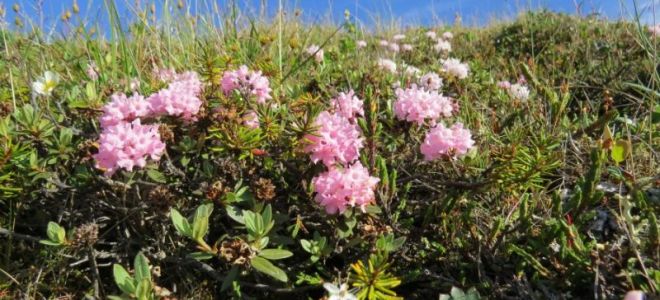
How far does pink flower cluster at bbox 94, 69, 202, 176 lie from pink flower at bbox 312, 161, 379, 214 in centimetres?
51

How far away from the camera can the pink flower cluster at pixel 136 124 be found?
148 cm

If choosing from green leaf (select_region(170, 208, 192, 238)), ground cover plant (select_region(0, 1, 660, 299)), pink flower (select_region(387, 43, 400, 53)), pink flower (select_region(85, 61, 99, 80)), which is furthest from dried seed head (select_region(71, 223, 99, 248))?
pink flower (select_region(387, 43, 400, 53))

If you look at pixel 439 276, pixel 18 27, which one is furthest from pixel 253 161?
pixel 18 27

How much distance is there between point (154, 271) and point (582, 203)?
129 cm

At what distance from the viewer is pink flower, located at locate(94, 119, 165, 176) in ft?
4.82

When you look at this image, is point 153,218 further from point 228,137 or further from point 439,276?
point 439,276

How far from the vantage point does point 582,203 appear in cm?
148

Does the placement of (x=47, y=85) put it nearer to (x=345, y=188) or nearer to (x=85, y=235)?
(x=85, y=235)

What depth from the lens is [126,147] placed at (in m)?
1.49

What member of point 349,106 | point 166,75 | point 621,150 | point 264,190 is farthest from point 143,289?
point 166,75

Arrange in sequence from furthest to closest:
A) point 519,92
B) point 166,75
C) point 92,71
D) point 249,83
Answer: point 519,92 → point 92,71 → point 166,75 → point 249,83

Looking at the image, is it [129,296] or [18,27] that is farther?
[18,27]

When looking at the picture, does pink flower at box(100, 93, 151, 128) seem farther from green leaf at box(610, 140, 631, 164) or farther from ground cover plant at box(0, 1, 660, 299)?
green leaf at box(610, 140, 631, 164)

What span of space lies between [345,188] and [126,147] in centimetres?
65
